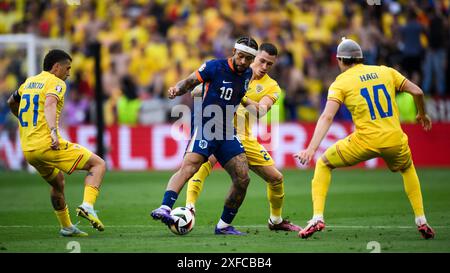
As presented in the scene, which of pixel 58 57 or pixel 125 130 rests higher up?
pixel 58 57

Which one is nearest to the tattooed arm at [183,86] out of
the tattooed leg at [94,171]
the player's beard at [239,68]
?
the player's beard at [239,68]

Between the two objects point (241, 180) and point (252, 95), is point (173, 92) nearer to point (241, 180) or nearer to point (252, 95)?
point (241, 180)

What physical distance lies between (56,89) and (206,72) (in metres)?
1.93

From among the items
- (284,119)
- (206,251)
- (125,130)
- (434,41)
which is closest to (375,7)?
(434,41)

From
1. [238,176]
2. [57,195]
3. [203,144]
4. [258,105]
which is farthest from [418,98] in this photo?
[57,195]

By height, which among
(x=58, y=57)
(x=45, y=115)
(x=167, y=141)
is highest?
(x=58, y=57)

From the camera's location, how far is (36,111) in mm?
11727

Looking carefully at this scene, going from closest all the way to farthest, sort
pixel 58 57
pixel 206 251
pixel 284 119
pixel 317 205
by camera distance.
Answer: pixel 206 251, pixel 317 205, pixel 58 57, pixel 284 119

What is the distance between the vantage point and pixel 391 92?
1113 centimetres

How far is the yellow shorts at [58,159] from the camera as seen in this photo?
11625mm

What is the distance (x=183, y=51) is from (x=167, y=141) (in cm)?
322

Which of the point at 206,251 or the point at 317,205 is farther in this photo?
the point at 317,205
